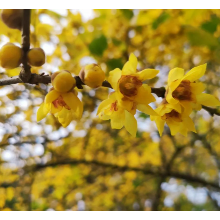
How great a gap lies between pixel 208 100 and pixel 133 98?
9.1 inches

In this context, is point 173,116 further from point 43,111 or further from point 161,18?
point 161,18

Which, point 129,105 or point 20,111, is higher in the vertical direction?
point 129,105

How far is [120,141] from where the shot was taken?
2887 mm

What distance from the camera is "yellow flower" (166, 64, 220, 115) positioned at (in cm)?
64

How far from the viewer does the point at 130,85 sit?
23.8 inches

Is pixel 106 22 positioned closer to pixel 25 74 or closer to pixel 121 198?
pixel 25 74

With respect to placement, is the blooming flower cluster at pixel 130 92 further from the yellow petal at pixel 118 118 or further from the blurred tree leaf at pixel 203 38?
the blurred tree leaf at pixel 203 38

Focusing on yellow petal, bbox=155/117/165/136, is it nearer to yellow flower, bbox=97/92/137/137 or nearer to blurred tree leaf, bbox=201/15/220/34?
yellow flower, bbox=97/92/137/137

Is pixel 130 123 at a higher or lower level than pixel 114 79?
lower

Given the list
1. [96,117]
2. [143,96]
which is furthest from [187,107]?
[96,117]


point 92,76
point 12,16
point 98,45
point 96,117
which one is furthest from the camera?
point 96,117

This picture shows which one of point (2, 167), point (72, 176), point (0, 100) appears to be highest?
point (0, 100)
